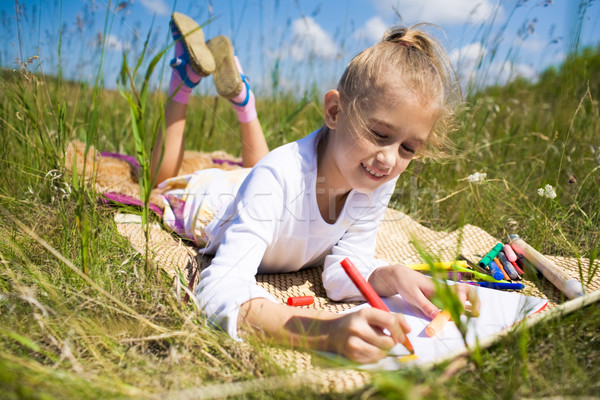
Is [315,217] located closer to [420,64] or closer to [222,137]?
[420,64]

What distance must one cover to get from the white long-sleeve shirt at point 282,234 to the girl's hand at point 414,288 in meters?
0.11

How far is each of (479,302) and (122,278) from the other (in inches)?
39.4

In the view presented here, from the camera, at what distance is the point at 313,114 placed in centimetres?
316

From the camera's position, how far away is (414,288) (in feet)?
3.88

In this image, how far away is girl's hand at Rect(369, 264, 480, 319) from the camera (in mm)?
1135

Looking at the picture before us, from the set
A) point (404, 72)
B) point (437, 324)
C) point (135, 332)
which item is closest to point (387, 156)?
point (404, 72)

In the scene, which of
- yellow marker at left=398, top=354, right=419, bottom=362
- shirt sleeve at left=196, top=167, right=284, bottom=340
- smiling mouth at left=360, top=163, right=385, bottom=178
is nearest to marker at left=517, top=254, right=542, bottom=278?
smiling mouth at left=360, top=163, right=385, bottom=178

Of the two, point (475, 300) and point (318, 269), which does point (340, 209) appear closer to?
point (318, 269)

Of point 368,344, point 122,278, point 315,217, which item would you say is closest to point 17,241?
point 122,278

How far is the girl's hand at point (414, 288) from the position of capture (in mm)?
1135

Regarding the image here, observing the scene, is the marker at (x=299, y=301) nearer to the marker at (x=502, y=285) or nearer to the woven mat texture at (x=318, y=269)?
the woven mat texture at (x=318, y=269)

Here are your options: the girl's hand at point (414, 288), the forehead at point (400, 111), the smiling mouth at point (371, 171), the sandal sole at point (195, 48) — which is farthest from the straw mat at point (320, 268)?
the sandal sole at point (195, 48)

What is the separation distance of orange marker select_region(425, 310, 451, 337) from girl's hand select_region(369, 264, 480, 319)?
2.4 inches

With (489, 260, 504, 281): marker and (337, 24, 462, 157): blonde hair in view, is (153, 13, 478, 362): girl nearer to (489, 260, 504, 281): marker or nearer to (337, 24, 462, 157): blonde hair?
(337, 24, 462, 157): blonde hair
